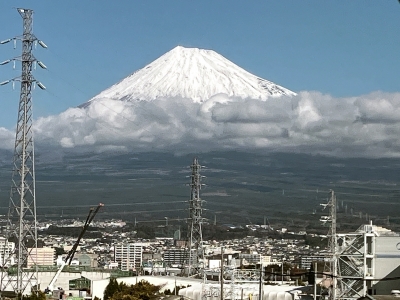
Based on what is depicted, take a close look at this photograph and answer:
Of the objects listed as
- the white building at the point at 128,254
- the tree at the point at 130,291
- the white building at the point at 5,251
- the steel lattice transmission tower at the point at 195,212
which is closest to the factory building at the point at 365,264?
the tree at the point at 130,291

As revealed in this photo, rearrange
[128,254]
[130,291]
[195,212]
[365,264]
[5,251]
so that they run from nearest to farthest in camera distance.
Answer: [365,264] < [130,291] < [5,251] < [195,212] < [128,254]

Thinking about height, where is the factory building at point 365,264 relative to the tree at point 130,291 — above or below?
above

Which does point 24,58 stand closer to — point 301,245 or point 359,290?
point 359,290

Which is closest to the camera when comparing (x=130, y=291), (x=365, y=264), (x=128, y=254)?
(x=365, y=264)

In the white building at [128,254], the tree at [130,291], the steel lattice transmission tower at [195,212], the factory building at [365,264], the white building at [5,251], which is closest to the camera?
the factory building at [365,264]

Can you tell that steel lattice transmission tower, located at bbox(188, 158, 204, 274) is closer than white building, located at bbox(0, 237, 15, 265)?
No

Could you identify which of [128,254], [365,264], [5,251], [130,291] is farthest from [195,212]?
[128,254]

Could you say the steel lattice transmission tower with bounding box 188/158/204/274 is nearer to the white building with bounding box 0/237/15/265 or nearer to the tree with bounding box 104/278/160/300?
the white building with bounding box 0/237/15/265

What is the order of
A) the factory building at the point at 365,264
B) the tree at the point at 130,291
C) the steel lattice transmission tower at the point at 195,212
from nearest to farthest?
the factory building at the point at 365,264
the tree at the point at 130,291
the steel lattice transmission tower at the point at 195,212

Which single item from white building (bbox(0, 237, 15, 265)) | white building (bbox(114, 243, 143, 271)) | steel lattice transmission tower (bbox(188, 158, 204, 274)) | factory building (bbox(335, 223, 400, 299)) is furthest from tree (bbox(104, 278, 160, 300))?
white building (bbox(114, 243, 143, 271))

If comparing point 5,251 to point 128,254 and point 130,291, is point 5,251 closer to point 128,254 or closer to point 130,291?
point 130,291

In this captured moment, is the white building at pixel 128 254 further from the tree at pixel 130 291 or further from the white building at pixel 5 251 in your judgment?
the tree at pixel 130 291
